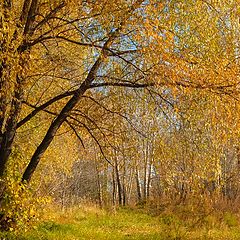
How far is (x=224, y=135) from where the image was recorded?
20.6 feet

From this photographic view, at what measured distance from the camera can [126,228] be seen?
13.5 m

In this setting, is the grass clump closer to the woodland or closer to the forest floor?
the forest floor

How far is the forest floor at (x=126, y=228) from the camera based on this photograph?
33.7 feet

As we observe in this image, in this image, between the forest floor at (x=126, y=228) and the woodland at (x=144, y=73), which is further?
the forest floor at (x=126, y=228)

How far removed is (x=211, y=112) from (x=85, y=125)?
355cm

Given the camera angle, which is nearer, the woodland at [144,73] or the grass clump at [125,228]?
→ the woodland at [144,73]

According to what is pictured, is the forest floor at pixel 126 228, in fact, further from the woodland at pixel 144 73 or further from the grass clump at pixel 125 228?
the woodland at pixel 144 73

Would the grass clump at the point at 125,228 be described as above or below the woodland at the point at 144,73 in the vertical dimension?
below

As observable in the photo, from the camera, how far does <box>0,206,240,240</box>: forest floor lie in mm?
10266

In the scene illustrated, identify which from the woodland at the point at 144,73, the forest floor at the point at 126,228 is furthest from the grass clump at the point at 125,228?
the woodland at the point at 144,73

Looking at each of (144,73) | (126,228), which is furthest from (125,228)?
(144,73)

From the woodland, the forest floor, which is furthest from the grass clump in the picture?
the woodland

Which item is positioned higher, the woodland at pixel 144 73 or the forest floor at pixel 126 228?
the woodland at pixel 144 73

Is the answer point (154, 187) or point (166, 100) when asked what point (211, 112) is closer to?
point (166, 100)
